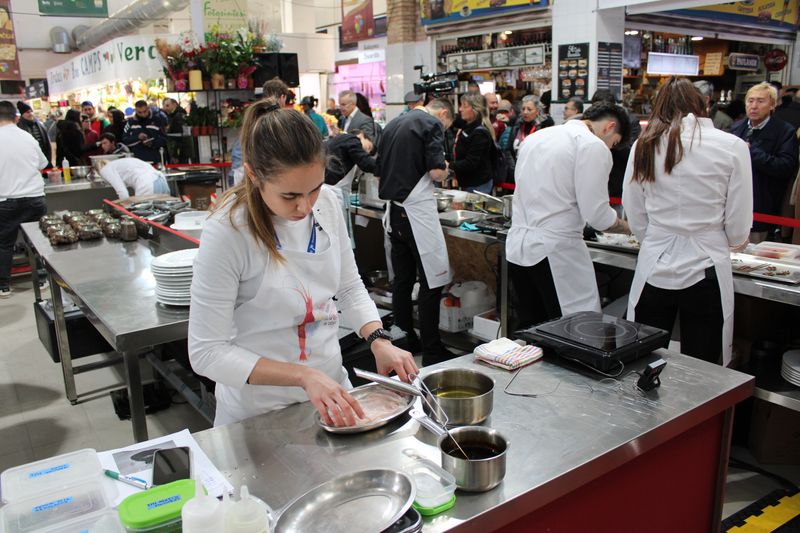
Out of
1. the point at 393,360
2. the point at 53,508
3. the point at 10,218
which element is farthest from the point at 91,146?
the point at 53,508

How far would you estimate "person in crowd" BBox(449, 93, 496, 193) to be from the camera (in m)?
5.82

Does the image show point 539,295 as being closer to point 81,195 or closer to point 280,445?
point 280,445

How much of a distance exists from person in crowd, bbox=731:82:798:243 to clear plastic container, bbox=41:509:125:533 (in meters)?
5.29

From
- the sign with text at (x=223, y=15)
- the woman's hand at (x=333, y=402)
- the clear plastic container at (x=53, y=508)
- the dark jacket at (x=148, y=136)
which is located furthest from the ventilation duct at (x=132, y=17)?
the clear plastic container at (x=53, y=508)

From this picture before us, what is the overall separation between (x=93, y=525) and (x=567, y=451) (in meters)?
0.97

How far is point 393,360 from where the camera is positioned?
174cm

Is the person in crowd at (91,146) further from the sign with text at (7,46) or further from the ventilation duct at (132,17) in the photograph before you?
the ventilation duct at (132,17)

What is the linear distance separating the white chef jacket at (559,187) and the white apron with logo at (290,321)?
5.60 ft

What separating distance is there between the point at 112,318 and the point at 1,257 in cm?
453

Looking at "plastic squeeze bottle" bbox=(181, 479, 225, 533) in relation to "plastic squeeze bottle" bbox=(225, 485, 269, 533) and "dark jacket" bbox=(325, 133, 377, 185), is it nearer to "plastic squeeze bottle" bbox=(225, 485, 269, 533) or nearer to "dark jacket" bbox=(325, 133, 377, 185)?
"plastic squeeze bottle" bbox=(225, 485, 269, 533)

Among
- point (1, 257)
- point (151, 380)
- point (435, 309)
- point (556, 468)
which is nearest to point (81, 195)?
point (1, 257)

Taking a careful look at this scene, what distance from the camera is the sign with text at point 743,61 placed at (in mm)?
11969

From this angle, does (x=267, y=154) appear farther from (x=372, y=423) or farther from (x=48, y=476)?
(x=48, y=476)

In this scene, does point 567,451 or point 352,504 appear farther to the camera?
point 567,451
